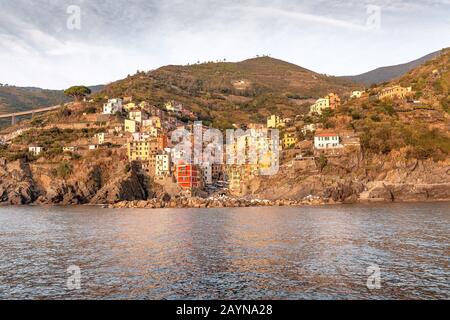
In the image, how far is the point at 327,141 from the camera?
108 meters

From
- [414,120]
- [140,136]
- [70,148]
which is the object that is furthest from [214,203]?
[414,120]

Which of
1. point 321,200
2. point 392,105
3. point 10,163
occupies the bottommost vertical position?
A: point 321,200

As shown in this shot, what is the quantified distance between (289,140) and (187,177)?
3555 centimetres

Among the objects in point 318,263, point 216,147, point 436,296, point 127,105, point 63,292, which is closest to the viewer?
point 436,296

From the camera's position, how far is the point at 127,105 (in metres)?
154

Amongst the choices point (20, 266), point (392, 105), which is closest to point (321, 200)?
point (392, 105)

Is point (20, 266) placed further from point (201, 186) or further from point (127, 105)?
point (127, 105)

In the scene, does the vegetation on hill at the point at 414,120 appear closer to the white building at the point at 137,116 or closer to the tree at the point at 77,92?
the white building at the point at 137,116

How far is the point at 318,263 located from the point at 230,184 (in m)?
91.0

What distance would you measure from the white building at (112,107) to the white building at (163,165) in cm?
4026

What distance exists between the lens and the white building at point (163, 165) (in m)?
111

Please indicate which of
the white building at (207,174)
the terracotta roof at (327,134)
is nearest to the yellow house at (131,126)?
the white building at (207,174)

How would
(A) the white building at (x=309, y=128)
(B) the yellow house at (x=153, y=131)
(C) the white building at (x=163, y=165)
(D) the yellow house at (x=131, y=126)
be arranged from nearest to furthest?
1. (C) the white building at (x=163, y=165)
2. (A) the white building at (x=309, y=128)
3. (B) the yellow house at (x=153, y=131)
4. (D) the yellow house at (x=131, y=126)
